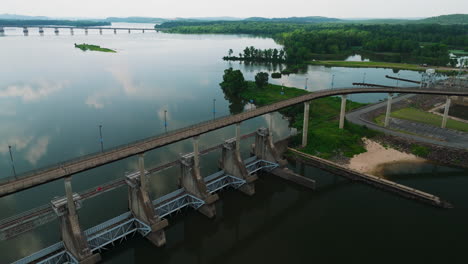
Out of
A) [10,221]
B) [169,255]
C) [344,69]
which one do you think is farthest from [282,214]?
[344,69]

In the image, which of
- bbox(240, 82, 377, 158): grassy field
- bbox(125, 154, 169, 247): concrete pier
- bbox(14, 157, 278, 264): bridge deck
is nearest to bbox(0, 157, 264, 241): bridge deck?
bbox(14, 157, 278, 264): bridge deck

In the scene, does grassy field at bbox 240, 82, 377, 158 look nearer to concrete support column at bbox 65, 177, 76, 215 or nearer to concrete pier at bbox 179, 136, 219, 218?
concrete pier at bbox 179, 136, 219, 218

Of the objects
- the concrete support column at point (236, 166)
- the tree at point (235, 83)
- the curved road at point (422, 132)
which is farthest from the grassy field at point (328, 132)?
the tree at point (235, 83)

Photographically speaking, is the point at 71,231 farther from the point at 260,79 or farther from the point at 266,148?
the point at 260,79

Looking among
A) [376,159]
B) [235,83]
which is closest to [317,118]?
[376,159]

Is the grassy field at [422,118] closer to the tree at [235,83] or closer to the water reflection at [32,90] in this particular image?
the tree at [235,83]

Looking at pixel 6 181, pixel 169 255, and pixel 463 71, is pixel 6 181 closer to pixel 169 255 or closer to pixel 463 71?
pixel 169 255

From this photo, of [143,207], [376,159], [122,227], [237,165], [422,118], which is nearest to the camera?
[122,227]
